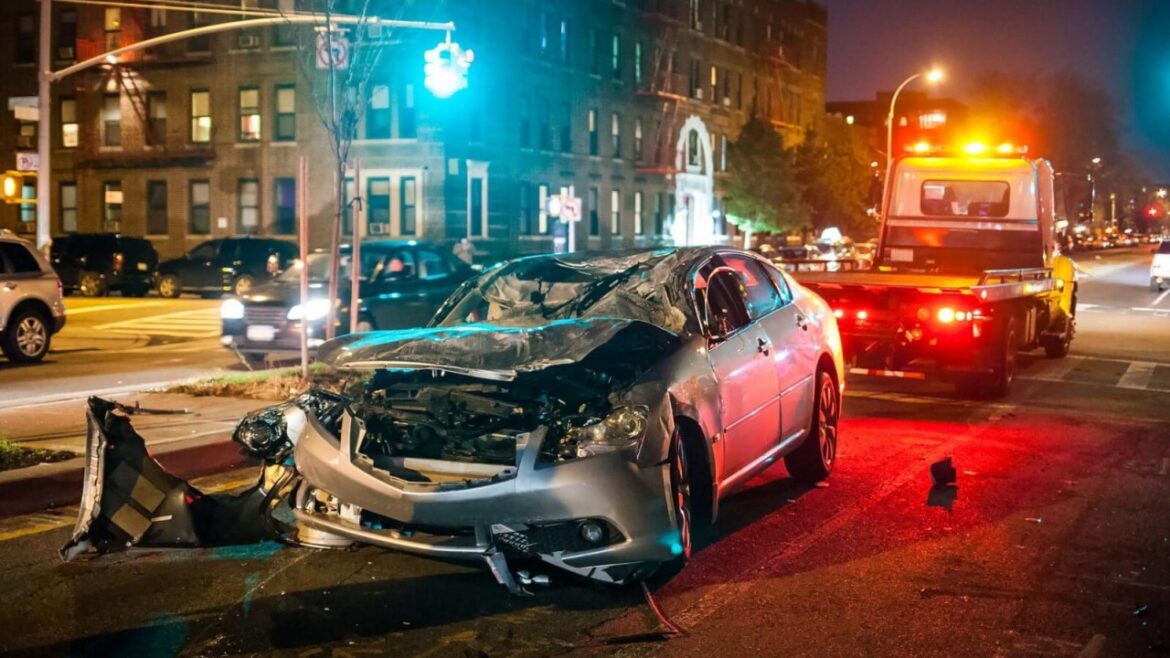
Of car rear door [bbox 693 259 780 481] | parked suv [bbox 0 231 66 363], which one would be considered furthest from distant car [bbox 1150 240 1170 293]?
car rear door [bbox 693 259 780 481]

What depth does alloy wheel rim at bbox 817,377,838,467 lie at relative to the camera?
8570mm

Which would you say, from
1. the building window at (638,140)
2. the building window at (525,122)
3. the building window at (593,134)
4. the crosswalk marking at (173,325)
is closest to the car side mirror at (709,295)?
the crosswalk marking at (173,325)

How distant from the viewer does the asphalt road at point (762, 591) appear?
529cm

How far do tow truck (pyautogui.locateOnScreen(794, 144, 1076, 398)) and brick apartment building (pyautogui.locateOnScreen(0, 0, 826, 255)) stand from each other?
21.9 meters

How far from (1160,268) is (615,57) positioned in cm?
2263

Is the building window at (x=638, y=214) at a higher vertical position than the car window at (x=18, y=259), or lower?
higher

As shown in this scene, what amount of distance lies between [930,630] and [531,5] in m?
41.1

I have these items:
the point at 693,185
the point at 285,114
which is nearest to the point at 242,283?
the point at 285,114

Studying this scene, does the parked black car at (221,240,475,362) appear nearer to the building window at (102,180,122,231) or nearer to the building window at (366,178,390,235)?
the building window at (366,178,390,235)

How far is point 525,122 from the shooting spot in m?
44.7

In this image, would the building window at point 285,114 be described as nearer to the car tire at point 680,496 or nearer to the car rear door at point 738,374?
the car rear door at point 738,374

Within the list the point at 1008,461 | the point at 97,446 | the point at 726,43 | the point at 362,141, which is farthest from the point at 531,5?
the point at 97,446

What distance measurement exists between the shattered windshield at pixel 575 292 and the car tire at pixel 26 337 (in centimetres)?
1089

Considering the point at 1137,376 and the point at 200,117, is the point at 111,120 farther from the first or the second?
the point at 1137,376
